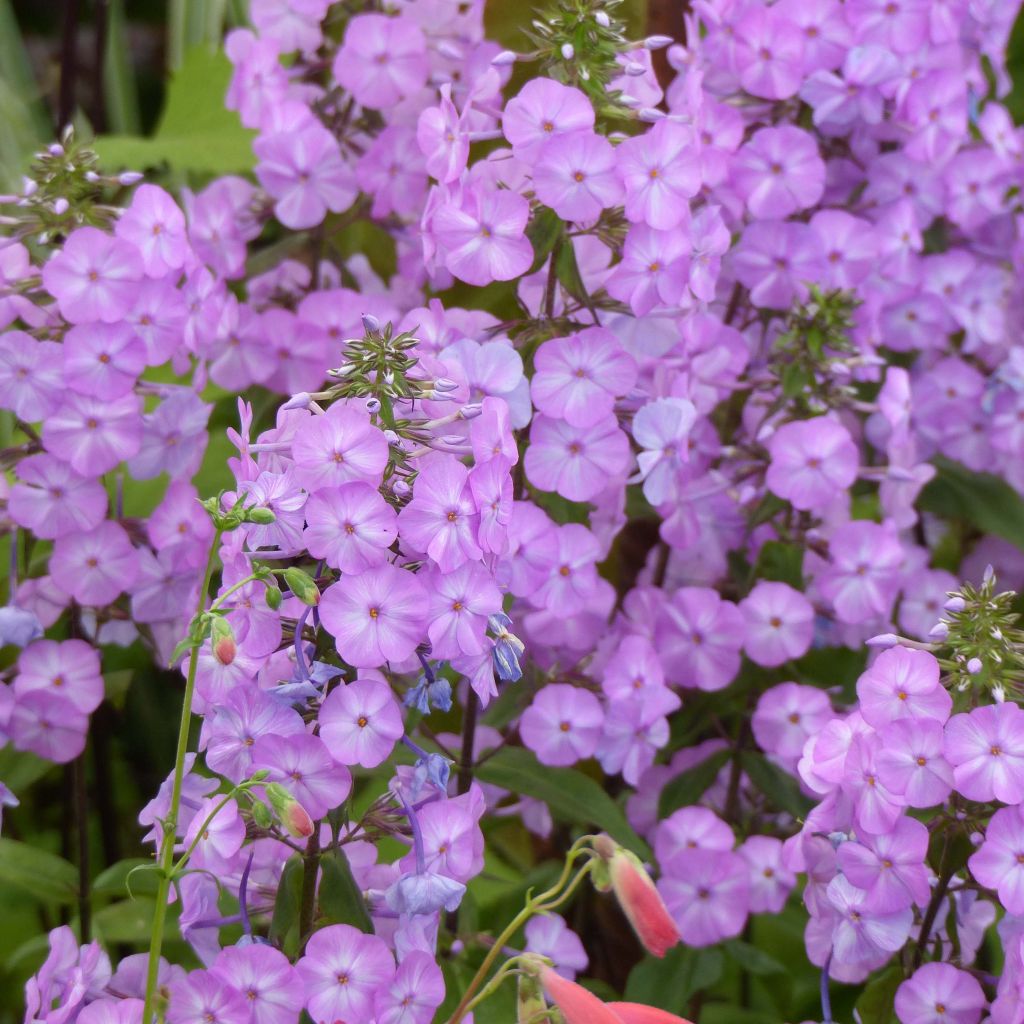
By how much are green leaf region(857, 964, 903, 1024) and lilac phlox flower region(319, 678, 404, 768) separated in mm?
330

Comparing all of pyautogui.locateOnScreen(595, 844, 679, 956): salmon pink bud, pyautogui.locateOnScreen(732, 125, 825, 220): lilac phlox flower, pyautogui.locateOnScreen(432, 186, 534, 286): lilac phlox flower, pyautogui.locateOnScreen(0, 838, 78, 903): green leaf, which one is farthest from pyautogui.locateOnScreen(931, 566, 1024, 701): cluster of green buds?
pyautogui.locateOnScreen(0, 838, 78, 903): green leaf

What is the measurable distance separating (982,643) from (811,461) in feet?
1.01

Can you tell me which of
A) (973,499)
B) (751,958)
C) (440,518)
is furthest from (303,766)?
(973,499)

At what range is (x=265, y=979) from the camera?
73 cm

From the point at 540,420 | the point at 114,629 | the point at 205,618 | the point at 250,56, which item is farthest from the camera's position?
the point at 250,56

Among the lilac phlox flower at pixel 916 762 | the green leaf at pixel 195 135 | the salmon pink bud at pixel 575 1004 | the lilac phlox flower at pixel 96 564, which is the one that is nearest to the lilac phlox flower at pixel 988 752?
the lilac phlox flower at pixel 916 762

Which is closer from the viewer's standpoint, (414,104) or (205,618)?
(205,618)

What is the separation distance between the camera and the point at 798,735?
1042 mm

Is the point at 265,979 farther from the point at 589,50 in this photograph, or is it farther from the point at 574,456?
the point at 589,50

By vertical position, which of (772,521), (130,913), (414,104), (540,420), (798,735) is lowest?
(130,913)

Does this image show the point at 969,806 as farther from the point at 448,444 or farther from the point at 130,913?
the point at 130,913

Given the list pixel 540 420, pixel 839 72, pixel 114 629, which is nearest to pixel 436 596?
pixel 540 420

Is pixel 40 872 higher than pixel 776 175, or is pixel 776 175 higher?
pixel 776 175

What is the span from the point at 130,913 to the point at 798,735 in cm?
51
